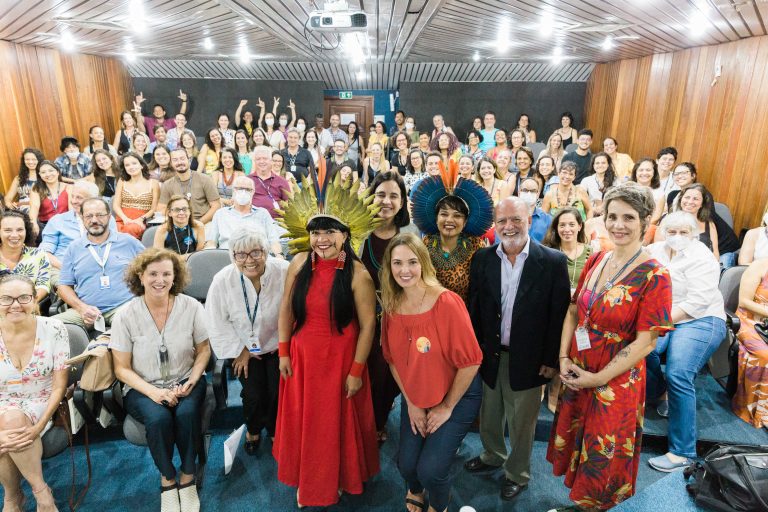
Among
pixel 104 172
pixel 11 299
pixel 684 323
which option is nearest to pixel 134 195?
pixel 104 172

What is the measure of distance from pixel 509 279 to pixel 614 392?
0.67 metres

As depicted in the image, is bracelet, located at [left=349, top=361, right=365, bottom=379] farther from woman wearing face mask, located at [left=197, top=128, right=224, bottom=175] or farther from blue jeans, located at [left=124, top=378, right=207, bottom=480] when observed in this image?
woman wearing face mask, located at [left=197, top=128, right=224, bottom=175]

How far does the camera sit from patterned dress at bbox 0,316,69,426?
2.25 meters

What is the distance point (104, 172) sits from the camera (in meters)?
5.46

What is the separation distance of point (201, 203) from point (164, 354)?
2.64 meters

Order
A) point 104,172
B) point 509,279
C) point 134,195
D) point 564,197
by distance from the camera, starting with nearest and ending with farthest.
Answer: point 509,279 < point 564,197 < point 134,195 < point 104,172

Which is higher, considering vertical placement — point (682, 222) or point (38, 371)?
point (682, 222)

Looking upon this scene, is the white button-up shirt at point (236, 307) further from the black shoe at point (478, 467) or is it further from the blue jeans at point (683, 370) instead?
the blue jeans at point (683, 370)

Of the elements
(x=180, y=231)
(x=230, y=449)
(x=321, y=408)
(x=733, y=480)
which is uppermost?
(x=180, y=231)

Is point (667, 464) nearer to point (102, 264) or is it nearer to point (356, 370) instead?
point (356, 370)

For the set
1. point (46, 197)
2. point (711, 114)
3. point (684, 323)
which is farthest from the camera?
point (711, 114)

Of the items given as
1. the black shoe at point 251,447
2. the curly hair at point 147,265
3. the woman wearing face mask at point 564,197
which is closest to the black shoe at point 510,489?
the black shoe at point 251,447

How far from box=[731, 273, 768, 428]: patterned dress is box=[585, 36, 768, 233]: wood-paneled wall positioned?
250 centimetres

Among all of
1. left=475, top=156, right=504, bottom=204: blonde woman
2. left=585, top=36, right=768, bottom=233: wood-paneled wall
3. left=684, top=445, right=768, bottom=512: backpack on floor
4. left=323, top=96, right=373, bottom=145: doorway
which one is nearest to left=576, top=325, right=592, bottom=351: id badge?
left=684, top=445, right=768, bottom=512: backpack on floor
